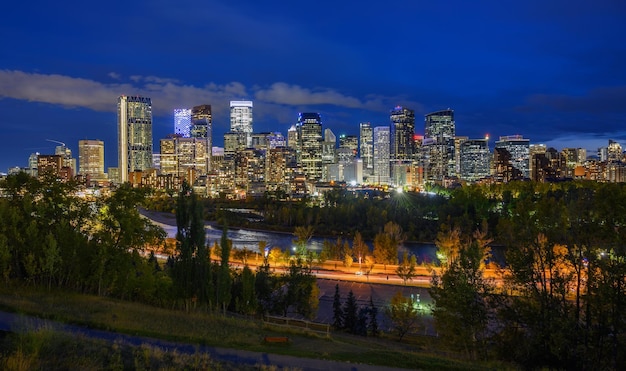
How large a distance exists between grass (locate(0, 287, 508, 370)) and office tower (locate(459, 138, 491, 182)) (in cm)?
18793

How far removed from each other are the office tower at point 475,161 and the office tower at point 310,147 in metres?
59.0

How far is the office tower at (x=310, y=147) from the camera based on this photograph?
18538 cm

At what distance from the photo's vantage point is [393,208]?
69.9m

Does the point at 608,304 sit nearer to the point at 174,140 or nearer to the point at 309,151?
the point at 309,151

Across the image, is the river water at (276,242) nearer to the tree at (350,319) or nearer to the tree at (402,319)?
the tree at (402,319)

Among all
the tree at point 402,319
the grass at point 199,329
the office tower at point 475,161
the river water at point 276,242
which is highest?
the office tower at point 475,161

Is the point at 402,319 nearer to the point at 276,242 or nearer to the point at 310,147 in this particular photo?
the point at 276,242

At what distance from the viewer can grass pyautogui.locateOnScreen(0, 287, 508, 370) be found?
33.2 feet

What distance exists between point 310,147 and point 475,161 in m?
66.0

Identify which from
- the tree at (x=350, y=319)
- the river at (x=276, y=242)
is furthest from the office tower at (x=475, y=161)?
the tree at (x=350, y=319)

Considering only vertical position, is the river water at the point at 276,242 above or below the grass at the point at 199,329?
below

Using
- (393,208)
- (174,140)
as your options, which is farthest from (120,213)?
(174,140)

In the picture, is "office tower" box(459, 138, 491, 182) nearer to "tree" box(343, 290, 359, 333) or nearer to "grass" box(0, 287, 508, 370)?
"tree" box(343, 290, 359, 333)

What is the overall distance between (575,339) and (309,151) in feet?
574
